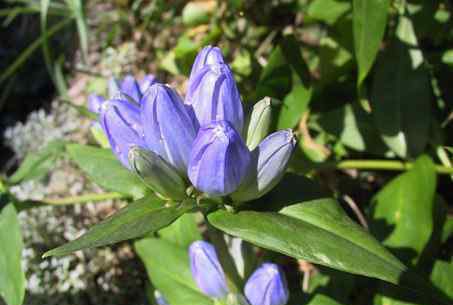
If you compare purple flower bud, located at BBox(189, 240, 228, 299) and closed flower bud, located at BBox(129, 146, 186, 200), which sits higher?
closed flower bud, located at BBox(129, 146, 186, 200)

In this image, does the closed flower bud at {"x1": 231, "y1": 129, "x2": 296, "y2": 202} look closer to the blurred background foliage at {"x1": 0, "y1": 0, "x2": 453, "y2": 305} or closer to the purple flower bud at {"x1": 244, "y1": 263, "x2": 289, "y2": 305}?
the purple flower bud at {"x1": 244, "y1": 263, "x2": 289, "y2": 305}

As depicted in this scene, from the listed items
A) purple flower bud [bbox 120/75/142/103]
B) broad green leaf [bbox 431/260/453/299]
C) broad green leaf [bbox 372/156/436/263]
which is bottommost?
broad green leaf [bbox 431/260/453/299]

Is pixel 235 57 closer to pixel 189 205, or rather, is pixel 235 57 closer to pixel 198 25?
pixel 198 25

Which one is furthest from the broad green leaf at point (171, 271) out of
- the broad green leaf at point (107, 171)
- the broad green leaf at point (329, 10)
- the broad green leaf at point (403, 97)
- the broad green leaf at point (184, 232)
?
the broad green leaf at point (329, 10)

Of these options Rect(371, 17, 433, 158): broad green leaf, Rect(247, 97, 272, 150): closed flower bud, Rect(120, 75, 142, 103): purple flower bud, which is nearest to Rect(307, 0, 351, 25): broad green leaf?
Rect(371, 17, 433, 158): broad green leaf

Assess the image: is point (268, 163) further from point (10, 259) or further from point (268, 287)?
point (10, 259)

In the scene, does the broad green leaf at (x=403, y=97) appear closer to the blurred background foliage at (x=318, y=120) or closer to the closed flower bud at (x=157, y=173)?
the blurred background foliage at (x=318, y=120)

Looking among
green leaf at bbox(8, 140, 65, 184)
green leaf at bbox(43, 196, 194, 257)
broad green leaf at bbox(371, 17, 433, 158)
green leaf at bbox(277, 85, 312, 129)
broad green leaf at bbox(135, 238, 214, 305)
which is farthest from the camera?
green leaf at bbox(8, 140, 65, 184)

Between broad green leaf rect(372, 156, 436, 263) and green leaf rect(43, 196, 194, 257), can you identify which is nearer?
green leaf rect(43, 196, 194, 257)

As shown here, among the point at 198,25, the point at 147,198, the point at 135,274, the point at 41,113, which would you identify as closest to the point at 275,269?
the point at 147,198
